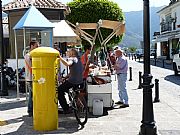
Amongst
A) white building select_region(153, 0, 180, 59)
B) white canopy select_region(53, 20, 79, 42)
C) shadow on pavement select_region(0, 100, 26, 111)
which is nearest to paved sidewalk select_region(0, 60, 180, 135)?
shadow on pavement select_region(0, 100, 26, 111)

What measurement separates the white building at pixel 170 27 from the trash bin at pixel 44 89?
115ft

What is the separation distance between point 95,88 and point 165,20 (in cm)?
4743

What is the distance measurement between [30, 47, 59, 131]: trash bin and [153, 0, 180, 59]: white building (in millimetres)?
34915

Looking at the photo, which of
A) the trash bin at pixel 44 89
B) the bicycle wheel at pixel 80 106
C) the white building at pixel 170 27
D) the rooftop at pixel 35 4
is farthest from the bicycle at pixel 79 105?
the white building at pixel 170 27

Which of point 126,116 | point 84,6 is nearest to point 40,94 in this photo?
point 126,116

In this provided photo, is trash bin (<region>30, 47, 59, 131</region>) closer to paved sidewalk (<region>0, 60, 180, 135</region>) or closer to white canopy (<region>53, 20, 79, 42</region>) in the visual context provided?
paved sidewalk (<region>0, 60, 180, 135</region>)

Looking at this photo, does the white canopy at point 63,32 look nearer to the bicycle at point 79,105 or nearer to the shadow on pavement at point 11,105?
the shadow on pavement at point 11,105

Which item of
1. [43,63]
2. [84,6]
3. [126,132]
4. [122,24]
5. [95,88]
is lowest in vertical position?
[126,132]

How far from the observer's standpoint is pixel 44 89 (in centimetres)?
749

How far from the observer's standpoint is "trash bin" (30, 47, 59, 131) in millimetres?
7496

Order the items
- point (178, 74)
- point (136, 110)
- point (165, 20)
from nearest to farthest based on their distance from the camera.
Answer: point (136, 110)
point (178, 74)
point (165, 20)

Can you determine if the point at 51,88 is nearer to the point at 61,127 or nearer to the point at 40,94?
the point at 40,94

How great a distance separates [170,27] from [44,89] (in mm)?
45049

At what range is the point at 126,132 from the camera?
7.45 metres
